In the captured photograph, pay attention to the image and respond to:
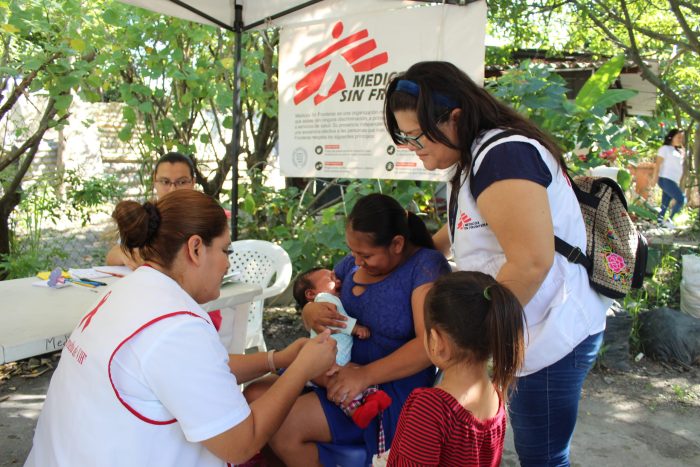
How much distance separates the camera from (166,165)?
327 cm

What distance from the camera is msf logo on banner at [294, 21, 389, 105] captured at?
3332mm

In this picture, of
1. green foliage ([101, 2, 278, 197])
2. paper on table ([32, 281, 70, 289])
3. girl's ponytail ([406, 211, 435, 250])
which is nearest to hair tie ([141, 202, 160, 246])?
girl's ponytail ([406, 211, 435, 250])

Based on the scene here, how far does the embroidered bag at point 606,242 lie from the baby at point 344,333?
→ 55 centimetres

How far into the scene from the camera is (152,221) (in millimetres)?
1435

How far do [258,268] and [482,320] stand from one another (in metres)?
2.37

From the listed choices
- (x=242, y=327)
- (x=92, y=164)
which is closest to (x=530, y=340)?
(x=242, y=327)

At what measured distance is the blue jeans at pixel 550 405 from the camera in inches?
65.8

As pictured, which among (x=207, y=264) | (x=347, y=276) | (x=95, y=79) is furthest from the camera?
(x=95, y=79)

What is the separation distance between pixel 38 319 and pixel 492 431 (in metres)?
1.54

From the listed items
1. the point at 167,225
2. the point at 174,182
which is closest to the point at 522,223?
the point at 167,225

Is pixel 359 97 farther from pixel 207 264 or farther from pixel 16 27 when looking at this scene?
pixel 16 27

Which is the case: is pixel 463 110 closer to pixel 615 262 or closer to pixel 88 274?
pixel 615 262

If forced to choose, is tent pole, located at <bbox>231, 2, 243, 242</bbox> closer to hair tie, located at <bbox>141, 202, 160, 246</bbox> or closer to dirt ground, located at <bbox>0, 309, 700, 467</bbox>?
dirt ground, located at <bbox>0, 309, 700, 467</bbox>

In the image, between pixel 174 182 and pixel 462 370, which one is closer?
pixel 462 370
